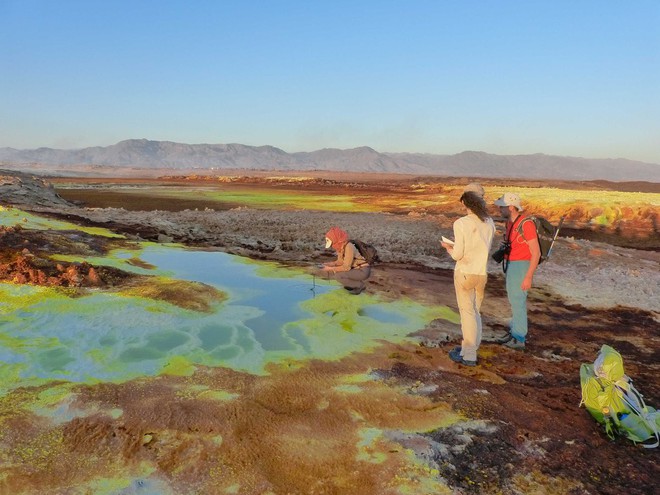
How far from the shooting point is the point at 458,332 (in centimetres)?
689

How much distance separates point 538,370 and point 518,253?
1.44 m

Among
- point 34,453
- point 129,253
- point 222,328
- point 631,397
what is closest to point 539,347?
point 631,397

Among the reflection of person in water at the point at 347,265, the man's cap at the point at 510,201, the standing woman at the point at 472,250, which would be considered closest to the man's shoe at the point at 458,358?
the standing woman at the point at 472,250

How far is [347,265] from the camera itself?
8.29m

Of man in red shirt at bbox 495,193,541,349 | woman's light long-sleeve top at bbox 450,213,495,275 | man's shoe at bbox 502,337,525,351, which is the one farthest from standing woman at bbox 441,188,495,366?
man's shoe at bbox 502,337,525,351

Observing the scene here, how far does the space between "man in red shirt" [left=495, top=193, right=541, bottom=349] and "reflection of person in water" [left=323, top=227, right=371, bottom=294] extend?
2.88m

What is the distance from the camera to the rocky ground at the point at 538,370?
3.62 metres

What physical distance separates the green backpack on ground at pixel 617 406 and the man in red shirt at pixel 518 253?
156cm

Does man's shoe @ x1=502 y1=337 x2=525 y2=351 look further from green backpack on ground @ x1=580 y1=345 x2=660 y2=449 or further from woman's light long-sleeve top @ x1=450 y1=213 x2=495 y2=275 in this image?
green backpack on ground @ x1=580 y1=345 x2=660 y2=449

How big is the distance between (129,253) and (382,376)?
8.45m

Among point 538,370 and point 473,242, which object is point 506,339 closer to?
point 538,370

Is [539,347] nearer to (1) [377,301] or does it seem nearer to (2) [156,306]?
(1) [377,301]

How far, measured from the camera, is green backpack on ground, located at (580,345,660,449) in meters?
4.07

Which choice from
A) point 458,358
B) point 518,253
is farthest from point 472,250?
point 458,358
